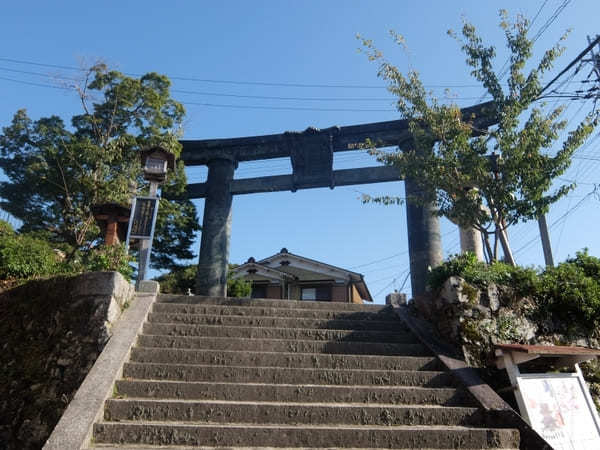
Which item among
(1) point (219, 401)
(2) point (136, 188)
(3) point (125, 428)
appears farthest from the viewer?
(2) point (136, 188)

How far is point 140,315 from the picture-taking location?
5.89m

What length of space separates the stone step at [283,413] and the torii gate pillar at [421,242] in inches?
296

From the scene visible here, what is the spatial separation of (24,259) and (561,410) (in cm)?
812

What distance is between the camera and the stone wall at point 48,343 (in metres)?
4.72

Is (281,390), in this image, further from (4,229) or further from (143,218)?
(4,229)

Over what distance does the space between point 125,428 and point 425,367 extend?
352 centimetres

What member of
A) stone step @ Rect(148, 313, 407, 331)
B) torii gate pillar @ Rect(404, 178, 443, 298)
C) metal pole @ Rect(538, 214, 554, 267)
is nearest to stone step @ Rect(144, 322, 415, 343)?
stone step @ Rect(148, 313, 407, 331)

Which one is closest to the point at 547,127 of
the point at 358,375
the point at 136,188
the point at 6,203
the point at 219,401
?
the point at 358,375

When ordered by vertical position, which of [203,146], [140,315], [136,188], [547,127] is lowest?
[140,315]

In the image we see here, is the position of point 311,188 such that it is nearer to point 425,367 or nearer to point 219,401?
point 425,367

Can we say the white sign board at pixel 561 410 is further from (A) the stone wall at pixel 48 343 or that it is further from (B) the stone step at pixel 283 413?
(A) the stone wall at pixel 48 343

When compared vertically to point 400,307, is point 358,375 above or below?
below

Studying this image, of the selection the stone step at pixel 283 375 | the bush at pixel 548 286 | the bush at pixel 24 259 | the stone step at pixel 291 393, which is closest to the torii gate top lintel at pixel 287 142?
the bush at pixel 548 286

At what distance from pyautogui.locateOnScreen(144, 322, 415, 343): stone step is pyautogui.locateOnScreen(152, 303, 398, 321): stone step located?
0.54 metres
